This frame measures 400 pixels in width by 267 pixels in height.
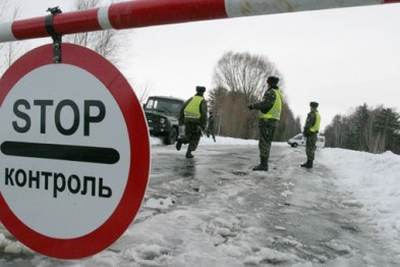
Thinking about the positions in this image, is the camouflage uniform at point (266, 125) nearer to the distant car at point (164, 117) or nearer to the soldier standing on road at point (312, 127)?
the soldier standing on road at point (312, 127)

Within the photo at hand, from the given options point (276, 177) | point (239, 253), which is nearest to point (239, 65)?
point (276, 177)

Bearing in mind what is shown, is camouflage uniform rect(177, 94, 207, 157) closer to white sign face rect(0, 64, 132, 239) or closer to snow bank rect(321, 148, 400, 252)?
snow bank rect(321, 148, 400, 252)

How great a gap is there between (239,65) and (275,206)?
77109 millimetres

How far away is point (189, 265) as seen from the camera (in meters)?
2.87

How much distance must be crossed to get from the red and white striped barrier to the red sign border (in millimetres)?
124

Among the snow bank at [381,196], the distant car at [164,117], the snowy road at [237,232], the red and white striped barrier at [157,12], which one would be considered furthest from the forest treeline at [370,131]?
the red and white striped barrier at [157,12]

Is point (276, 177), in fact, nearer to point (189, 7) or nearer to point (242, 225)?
point (242, 225)

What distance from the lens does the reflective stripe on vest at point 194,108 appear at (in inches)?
418

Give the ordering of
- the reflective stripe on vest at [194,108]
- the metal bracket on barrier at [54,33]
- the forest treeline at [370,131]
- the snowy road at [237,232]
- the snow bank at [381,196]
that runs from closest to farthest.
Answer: the metal bracket on barrier at [54,33], the snowy road at [237,232], the snow bank at [381,196], the reflective stripe on vest at [194,108], the forest treeline at [370,131]

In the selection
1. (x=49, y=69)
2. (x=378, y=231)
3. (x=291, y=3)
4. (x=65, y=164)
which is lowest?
(x=378, y=231)

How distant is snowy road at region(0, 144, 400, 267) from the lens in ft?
9.85

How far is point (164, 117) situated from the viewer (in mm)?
17172

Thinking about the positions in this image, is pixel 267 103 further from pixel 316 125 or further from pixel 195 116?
pixel 316 125

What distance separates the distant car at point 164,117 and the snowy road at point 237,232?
10345 mm
